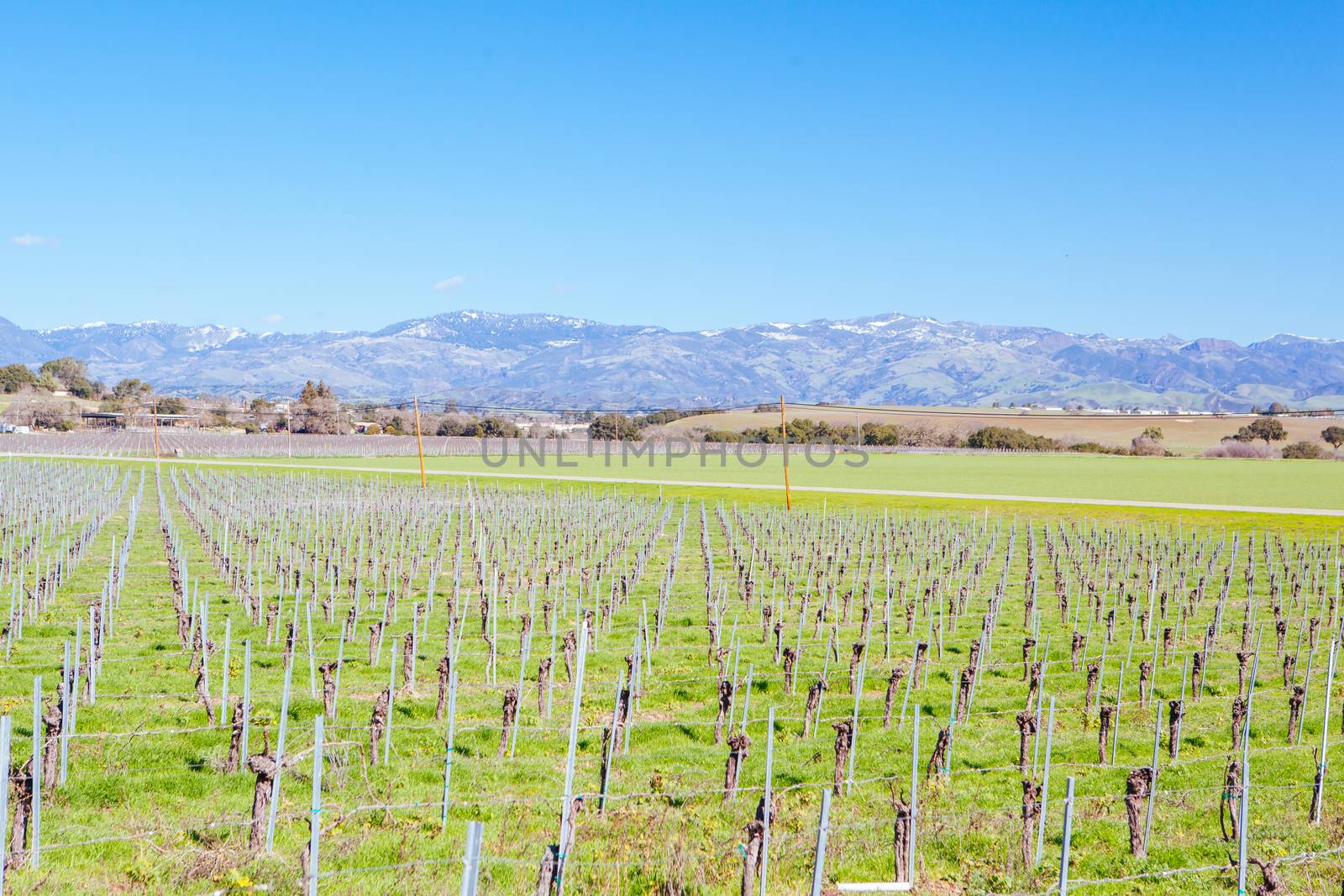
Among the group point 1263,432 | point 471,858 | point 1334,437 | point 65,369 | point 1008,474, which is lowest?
point 1008,474

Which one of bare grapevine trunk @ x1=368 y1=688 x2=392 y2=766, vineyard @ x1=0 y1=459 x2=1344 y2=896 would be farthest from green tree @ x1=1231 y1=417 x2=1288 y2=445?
bare grapevine trunk @ x1=368 y1=688 x2=392 y2=766

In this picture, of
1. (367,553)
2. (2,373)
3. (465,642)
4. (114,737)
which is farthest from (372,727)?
(2,373)

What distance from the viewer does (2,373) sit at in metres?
132

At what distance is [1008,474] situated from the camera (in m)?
68.6

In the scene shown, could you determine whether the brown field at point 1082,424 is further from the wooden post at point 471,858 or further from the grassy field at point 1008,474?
the wooden post at point 471,858

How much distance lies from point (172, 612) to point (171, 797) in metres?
9.37

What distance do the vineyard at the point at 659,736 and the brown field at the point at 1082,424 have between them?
323ft

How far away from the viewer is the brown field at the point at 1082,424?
120m

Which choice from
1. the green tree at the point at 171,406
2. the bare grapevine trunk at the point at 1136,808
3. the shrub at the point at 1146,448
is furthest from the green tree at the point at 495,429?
the bare grapevine trunk at the point at 1136,808

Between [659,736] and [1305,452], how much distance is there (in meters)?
104

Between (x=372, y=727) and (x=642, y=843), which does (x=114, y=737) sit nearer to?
(x=372, y=727)

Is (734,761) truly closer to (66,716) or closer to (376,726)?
(376,726)

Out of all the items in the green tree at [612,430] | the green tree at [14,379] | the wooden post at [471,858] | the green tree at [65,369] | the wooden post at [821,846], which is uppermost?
the green tree at [65,369]

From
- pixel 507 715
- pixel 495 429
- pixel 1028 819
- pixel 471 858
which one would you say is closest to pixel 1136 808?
pixel 1028 819
